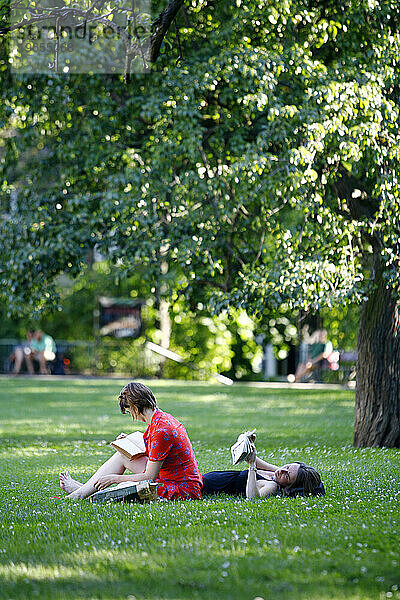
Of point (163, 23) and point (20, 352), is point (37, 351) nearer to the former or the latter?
point (20, 352)

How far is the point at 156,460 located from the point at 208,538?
1.47 metres

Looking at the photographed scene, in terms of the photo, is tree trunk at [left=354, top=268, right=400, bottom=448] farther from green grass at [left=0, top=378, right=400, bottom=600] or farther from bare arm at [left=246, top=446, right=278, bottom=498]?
bare arm at [left=246, top=446, right=278, bottom=498]

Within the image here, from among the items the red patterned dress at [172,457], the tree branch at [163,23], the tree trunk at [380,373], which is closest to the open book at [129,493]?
the red patterned dress at [172,457]

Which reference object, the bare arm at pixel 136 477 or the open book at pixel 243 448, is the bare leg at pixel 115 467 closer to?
the bare arm at pixel 136 477

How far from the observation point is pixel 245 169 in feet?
31.8

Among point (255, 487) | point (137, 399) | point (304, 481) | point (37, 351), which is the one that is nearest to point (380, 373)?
point (304, 481)

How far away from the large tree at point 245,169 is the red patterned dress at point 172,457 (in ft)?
10.8

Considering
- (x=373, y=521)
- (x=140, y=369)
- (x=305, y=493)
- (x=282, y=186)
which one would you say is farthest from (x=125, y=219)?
(x=140, y=369)

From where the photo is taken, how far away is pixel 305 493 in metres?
6.99

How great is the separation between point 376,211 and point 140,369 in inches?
696

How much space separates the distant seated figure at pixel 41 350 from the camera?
26.9 metres

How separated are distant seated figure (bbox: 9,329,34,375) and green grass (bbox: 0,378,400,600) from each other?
53.6 ft

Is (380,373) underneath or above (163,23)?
underneath

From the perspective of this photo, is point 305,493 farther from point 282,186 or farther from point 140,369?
point 140,369
